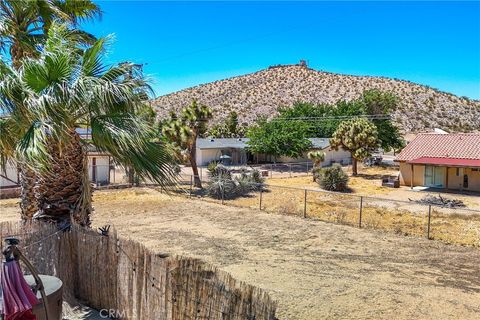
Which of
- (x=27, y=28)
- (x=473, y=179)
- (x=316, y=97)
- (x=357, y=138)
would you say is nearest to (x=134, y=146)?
(x=27, y=28)

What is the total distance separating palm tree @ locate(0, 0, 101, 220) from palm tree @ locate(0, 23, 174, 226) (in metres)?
1.40

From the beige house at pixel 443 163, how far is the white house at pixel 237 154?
42.5 feet

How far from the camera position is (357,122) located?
40156 mm

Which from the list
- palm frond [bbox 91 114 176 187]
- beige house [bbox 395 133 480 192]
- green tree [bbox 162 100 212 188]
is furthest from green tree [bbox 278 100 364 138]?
palm frond [bbox 91 114 176 187]

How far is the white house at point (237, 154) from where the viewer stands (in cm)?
4794

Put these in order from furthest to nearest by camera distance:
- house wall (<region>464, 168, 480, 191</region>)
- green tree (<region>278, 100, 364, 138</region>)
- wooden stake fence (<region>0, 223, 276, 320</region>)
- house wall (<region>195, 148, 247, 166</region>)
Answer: green tree (<region>278, 100, 364, 138</region>) < house wall (<region>195, 148, 247, 166</region>) < house wall (<region>464, 168, 480, 191</region>) < wooden stake fence (<region>0, 223, 276, 320</region>)

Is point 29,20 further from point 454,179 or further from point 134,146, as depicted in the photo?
point 454,179

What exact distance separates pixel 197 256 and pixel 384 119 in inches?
1654

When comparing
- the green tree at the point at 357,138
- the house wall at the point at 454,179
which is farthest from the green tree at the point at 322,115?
the house wall at the point at 454,179

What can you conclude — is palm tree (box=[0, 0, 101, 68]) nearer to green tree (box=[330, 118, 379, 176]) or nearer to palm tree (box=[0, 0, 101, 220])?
palm tree (box=[0, 0, 101, 220])

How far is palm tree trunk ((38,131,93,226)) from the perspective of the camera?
28.1 ft

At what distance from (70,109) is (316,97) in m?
89.7

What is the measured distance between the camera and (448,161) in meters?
31.8

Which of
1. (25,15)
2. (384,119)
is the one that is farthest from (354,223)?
(384,119)
